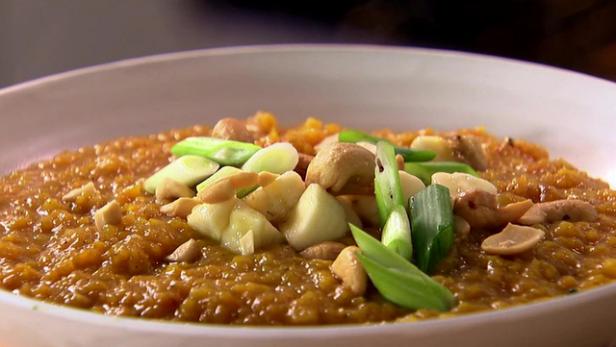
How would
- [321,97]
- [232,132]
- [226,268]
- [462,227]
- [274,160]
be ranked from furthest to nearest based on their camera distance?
1. [321,97]
2. [232,132]
3. [274,160]
4. [462,227]
5. [226,268]

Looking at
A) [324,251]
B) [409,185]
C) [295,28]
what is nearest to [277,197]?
[324,251]

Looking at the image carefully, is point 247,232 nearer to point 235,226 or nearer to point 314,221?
point 235,226

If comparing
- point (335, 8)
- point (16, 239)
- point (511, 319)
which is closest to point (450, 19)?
point (335, 8)

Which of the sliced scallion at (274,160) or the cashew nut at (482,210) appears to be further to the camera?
the sliced scallion at (274,160)

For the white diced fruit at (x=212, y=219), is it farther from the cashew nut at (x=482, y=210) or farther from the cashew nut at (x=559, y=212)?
the cashew nut at (x=559, y=212)

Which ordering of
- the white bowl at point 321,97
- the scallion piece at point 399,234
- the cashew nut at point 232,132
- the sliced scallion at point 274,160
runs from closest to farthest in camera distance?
the scallion piece at point 399,234 < the sliced scallion at point 274,160 < the cashew nut at point 232,132 < the white bowl at point 321,97

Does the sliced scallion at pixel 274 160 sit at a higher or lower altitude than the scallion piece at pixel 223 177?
higher

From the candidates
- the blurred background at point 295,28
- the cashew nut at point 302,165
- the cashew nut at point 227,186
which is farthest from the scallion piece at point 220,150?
the blurred background at point 295,28
